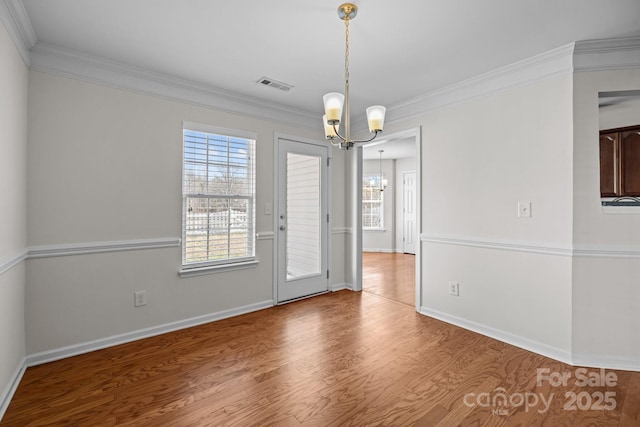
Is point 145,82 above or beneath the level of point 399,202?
above

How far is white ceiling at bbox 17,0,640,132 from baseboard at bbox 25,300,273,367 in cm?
245

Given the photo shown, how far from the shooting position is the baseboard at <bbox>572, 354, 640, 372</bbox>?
2.37m

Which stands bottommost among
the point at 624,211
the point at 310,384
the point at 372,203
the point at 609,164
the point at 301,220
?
the point at 310,384

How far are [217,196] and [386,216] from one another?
5.90m

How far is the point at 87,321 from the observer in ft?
8.71

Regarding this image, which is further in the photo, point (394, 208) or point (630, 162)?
point (394, 208)

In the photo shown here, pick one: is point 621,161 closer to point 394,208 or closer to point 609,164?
point 609,164

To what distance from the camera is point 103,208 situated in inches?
107

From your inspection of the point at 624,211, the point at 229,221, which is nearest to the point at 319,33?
the point at 229,221

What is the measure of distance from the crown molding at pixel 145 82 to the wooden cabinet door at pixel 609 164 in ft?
10.7

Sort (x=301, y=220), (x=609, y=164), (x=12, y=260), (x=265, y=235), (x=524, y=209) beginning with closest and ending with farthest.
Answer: (x=12, y=260) → (x=524, y=209) → (x=609, y=164) → (x=265, y=235) → (x=301, y=220)

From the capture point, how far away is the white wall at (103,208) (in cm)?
247

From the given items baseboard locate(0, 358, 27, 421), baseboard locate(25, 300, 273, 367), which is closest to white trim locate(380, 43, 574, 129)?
baseboard locate(25, 300, 273, 367)

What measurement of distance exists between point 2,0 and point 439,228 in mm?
3853
